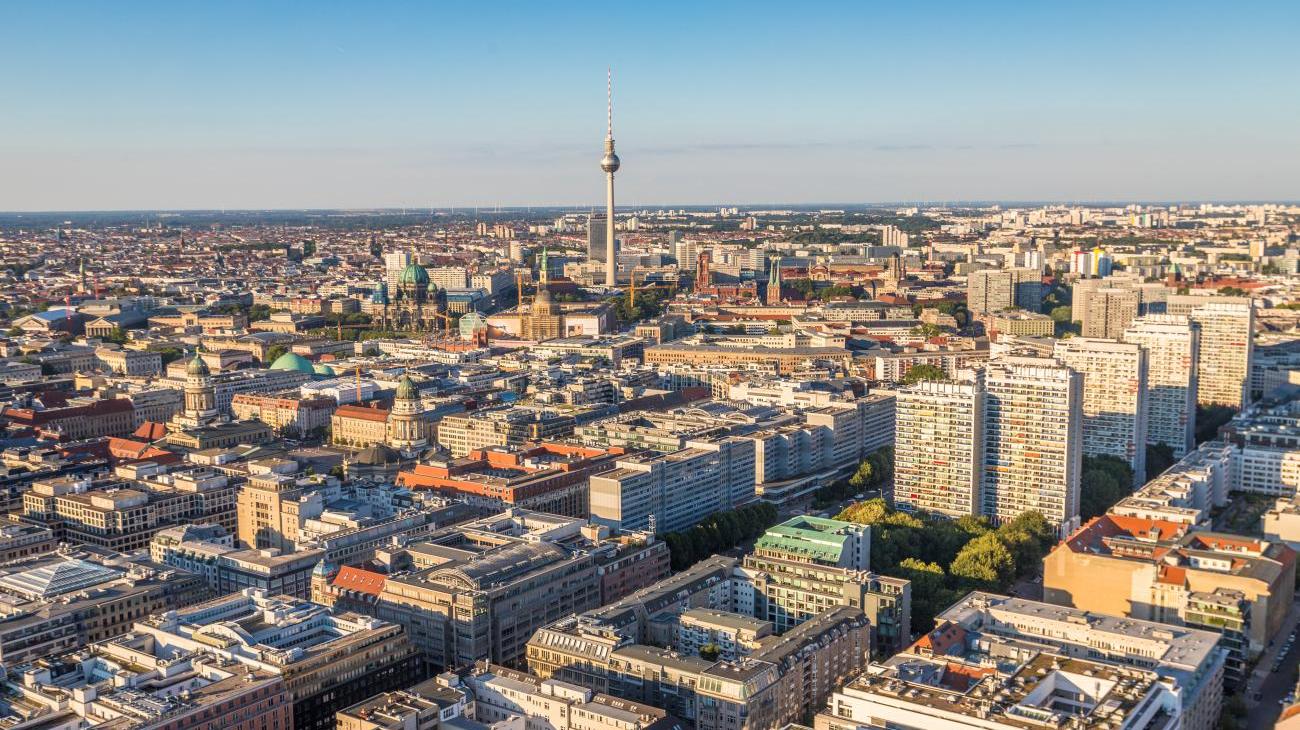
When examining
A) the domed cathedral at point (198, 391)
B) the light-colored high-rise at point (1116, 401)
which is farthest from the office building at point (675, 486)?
the domed cathedral at point (198, 391)

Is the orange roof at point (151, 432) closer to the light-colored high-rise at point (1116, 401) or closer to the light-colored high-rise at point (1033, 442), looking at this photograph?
the light-colored high-rise at point (1033, 442)

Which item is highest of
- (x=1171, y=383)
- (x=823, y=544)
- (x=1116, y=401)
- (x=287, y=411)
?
(x=1171, y=383)

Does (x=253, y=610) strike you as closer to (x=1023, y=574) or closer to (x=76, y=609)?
(x=76, y=609)

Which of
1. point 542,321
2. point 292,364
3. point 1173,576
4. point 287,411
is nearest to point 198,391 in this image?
point 287,411

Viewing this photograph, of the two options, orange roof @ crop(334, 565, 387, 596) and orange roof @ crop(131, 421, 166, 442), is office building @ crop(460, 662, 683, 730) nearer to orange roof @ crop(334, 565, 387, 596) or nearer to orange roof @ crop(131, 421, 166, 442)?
orange roof @ crop(334, 565, 387, 596)

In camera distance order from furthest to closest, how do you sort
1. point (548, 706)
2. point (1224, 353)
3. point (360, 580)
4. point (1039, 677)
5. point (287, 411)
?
point (287, 411) → point (1224, 353) → point (360, 580) → point (548, 706) → point (1039, 677)

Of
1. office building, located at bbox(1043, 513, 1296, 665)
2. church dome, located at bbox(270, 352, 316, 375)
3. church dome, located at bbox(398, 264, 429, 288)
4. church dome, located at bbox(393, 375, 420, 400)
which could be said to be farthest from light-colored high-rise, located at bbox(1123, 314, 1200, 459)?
church dome, located at bbox(398, 264, 429, 288)

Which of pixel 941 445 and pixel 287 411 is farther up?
pixel 941 445

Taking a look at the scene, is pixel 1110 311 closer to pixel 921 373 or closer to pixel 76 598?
pixel 921 373

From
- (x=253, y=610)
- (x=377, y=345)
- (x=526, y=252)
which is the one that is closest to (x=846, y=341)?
(x=377, y=345)
